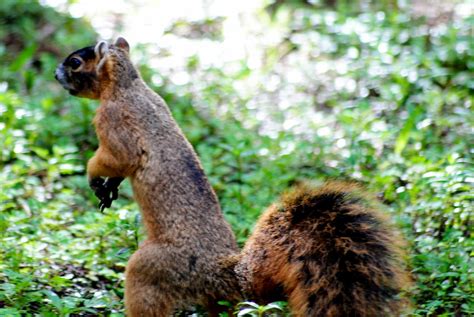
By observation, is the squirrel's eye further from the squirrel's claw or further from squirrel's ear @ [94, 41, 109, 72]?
the squirrel's claw

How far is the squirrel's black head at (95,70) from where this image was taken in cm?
540

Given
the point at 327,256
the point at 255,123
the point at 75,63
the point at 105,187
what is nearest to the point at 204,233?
the point at 327,256

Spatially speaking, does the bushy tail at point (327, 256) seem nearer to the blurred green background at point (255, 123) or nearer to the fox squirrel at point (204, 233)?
the fox squirrel at point (204, 233)

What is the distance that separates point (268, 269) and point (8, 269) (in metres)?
1.77

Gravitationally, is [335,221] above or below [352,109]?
below

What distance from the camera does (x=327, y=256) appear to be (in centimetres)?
408

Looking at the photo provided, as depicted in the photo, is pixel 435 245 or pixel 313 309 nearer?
pixel 313 309

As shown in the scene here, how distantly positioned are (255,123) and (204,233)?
10.4 feet

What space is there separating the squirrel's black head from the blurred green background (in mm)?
842

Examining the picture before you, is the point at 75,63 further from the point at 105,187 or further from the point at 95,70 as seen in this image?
the point at 105,187

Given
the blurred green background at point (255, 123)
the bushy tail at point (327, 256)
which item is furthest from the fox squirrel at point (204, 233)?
the blurred green background at point (255, 123)

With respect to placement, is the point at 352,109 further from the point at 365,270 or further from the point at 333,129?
the point at 365,270

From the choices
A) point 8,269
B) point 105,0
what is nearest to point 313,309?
point 8,269

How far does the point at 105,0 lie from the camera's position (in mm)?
10031
